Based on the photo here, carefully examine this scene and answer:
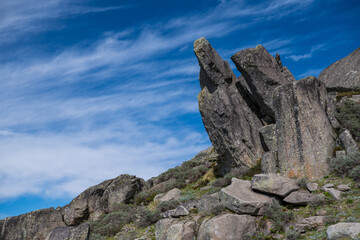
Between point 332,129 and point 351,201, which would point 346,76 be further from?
point 351,201

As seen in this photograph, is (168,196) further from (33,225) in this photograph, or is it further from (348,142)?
(348,142)

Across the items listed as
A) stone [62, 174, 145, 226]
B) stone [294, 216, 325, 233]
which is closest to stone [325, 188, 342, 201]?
stone [294, 216, 325, 233]

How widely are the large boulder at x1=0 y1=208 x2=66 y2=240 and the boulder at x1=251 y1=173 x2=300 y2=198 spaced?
22.7 meters

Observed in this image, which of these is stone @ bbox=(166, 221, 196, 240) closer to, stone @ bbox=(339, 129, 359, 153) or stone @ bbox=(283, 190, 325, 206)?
stone @ bbox=(283, 190, 325, 206)

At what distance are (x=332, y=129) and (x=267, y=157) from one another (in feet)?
17.0

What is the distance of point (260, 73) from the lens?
29766 mm

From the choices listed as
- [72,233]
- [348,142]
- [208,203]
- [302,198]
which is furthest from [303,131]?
[72,233]

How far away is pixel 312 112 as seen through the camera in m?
22.8

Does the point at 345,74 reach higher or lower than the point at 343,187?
higher

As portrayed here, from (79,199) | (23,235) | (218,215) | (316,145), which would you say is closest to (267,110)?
(316,145)

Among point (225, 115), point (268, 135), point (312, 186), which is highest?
point (225, 115)

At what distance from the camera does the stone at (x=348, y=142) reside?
2114 cm

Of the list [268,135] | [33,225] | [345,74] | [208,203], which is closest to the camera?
[208,203]

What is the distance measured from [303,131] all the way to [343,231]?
9.98 metres
